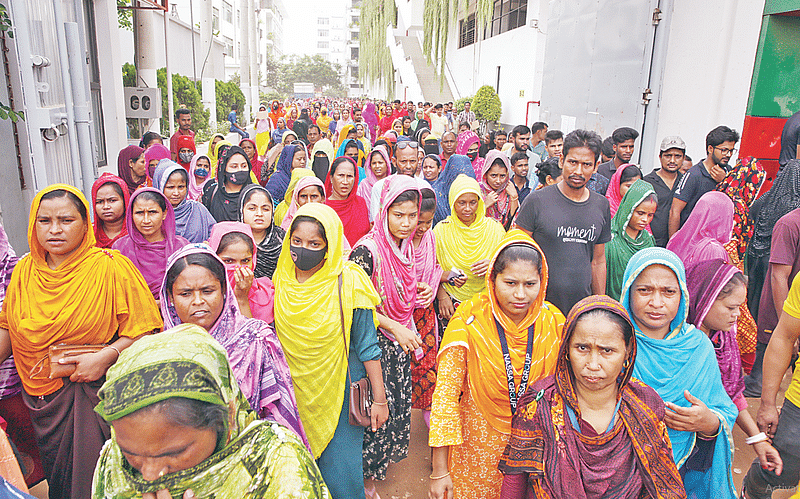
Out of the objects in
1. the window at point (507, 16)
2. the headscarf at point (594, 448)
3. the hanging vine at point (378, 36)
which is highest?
the hanging vine at point (378, 36)

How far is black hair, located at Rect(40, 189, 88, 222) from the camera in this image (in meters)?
2.45

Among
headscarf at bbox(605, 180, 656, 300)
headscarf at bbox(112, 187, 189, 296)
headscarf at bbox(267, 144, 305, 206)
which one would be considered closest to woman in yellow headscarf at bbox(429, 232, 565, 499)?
headscarf at bbox(605, 180, 656, 300)

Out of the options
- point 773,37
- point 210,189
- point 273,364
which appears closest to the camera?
point 273,364

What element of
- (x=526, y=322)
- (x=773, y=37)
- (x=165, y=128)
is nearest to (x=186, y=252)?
(x=526, y=322)

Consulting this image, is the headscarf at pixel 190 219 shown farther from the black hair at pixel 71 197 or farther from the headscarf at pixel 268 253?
the black hair at pixel 71 197

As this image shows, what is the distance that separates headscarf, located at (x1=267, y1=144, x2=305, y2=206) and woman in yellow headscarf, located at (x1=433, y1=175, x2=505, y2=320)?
2837mm

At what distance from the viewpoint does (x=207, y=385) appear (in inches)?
47.8

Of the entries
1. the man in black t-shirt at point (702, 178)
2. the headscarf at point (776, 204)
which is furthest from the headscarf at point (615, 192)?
the headscarf at point (776, 204)

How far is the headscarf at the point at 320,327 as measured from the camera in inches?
97.8

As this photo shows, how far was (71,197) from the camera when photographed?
2484 mm

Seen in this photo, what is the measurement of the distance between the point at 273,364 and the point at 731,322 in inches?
81.8

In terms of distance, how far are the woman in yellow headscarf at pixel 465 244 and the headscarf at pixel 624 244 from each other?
0.84m

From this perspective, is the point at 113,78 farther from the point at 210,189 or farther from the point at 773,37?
the point at 773,37

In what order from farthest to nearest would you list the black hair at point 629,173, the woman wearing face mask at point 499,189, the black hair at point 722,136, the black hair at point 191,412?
1. the woman wearing face mask at point 499,189
2. the black hair at point 629,173
3. the black hair at point 722,136
4. the black hair at point 191,412
